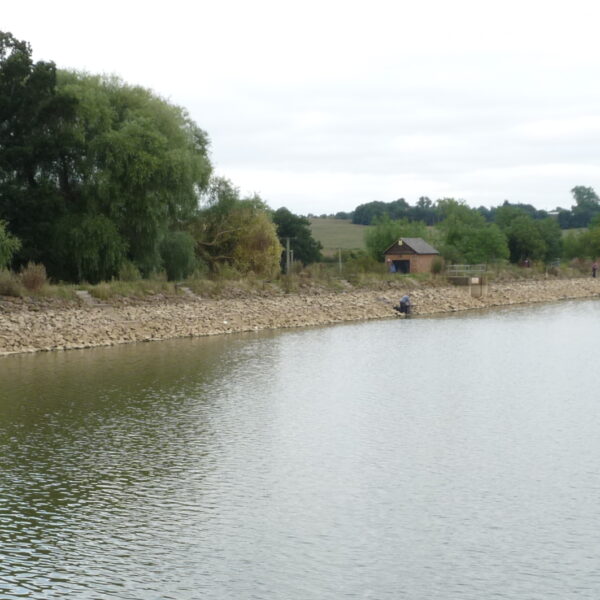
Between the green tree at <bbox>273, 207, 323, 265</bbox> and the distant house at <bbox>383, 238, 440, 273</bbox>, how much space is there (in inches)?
591

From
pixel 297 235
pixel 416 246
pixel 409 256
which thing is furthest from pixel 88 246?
pixel 297 235

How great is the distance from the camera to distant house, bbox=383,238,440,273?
260 feet

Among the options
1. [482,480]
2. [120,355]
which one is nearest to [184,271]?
[120,355]

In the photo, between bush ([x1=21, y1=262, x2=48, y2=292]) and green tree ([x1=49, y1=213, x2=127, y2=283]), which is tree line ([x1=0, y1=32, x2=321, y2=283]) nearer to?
green tree ([x1=49, y1=213, x2=127, y2=283])

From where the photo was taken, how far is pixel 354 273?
2537 inches

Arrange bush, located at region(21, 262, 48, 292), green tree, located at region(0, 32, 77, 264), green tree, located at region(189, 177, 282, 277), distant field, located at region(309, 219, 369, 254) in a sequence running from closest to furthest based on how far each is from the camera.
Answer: bush, located at region(21, 262, 48, 292)
green tree, located at region(0, 32, 77, 264)
green tree, located at region(189, 177, 282, 277)
distant field, located at region(309, 219, 369, 254)

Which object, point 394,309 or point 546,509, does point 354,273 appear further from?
point 546,509

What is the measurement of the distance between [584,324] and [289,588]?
139 ft

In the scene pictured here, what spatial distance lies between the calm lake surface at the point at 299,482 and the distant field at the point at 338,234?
315ft

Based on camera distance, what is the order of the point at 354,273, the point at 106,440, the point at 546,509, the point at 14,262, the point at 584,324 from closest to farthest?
the point at 546,509
the point at 106,440
the point at 14,262
the point at 584,324
the point at 354,273

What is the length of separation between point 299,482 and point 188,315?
2926cm

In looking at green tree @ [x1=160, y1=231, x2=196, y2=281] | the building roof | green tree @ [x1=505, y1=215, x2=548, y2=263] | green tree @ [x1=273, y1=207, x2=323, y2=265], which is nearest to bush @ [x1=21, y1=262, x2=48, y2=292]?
green tree @ [x1=160, y1=231, x2=196, y2=281]

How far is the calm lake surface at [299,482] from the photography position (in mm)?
11711

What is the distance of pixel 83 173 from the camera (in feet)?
160
